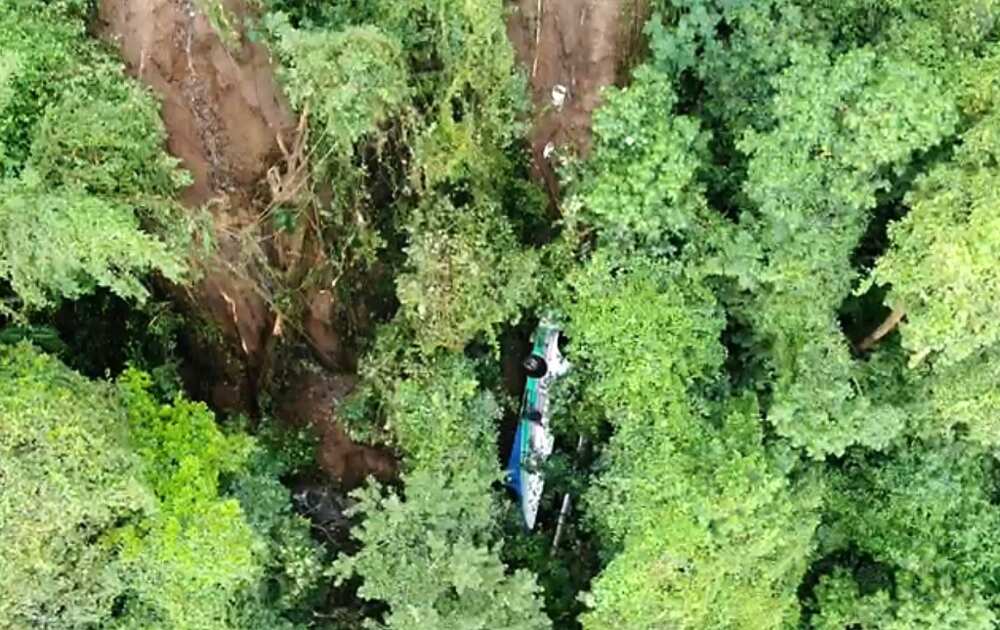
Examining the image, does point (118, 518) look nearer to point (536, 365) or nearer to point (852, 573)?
point (536, 365)

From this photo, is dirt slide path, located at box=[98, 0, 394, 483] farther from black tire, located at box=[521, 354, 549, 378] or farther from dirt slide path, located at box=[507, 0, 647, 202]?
dirt slide path, located at box=[507, 0, 647, 202]

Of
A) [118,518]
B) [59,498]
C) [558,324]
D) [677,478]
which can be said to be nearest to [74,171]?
[59,498]

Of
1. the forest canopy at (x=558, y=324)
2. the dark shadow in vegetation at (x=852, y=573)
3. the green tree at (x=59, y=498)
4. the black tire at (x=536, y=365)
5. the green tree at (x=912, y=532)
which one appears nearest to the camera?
the green tree at (x=59, y=498)

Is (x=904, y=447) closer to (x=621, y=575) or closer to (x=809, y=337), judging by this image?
(x=809, y=337)

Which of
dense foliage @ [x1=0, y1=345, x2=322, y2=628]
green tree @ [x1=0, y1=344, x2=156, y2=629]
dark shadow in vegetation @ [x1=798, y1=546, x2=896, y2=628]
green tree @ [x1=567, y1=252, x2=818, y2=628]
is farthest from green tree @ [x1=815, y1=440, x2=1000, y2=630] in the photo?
green tree @ [x1=0, y1=344, x2=156, y2=629]

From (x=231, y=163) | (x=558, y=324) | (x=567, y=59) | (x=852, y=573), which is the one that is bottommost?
(x=852, y=573)

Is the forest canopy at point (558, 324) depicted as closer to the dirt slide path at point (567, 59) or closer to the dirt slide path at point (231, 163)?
the dirt slide path at point (231, 163)

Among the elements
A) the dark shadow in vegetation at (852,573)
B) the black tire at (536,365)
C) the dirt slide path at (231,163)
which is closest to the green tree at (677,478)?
the dark shadow in vegetation at (852,573)
